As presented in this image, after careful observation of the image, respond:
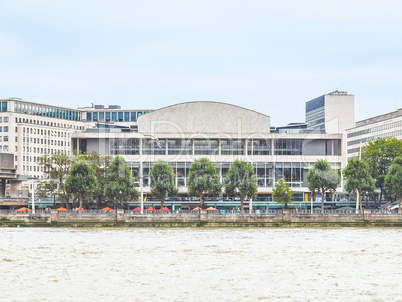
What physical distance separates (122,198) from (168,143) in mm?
30692

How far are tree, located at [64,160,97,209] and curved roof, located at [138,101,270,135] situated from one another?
3440 cm

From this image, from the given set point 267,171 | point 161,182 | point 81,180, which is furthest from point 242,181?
point 81,180

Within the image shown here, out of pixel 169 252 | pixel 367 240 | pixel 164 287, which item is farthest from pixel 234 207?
pixel 164 287

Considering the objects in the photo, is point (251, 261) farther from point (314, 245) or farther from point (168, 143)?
point (168, 143)

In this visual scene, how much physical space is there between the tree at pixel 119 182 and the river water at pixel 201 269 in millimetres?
42890

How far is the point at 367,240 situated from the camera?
287 feet

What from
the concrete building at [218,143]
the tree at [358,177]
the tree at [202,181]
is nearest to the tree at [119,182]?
the tree at [202,181]

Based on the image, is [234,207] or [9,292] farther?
[234,207]

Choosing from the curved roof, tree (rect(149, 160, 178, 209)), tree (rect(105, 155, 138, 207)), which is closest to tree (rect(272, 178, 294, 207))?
the curved roof

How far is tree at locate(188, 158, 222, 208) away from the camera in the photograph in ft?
452

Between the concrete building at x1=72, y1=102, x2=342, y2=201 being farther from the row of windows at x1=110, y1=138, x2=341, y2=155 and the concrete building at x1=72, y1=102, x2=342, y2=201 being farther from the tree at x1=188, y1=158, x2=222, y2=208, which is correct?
the tree at x1=188, y1=158, x2=222, y2=208

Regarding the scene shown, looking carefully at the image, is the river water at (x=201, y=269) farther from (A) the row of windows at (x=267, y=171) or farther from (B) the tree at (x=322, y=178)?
(A) the row of windows at (x=267, y=171)

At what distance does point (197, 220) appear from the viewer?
395 feet

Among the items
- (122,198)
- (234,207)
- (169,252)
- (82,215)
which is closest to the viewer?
(169,252)
